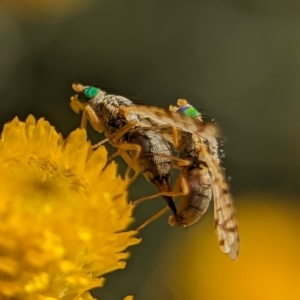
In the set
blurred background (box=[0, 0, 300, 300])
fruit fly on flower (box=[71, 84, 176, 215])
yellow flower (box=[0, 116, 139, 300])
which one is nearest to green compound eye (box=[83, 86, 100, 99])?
fruit fly on flower (box=[71, 84, 176, 215])

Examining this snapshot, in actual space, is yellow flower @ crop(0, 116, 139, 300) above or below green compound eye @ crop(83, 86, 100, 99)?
below

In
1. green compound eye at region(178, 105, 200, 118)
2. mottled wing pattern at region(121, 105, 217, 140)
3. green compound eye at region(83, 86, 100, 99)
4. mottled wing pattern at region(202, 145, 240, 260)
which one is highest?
green compound eye at region(83, 86, 100, 99)

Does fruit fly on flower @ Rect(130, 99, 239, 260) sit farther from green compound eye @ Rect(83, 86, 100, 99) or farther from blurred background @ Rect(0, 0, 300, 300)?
blurred background @ Rect(0, 0, 300, 300)

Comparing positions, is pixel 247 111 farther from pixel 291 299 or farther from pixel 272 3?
pixel 291 299

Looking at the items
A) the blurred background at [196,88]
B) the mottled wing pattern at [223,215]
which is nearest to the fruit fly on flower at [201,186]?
the mottled wing pattern at [223,215]

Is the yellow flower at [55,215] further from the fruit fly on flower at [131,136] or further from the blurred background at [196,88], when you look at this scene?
the blurred background at [196,88]

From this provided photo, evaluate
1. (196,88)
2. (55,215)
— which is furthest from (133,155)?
(196,88)

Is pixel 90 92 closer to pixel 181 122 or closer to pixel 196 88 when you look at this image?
pixel 181 122
